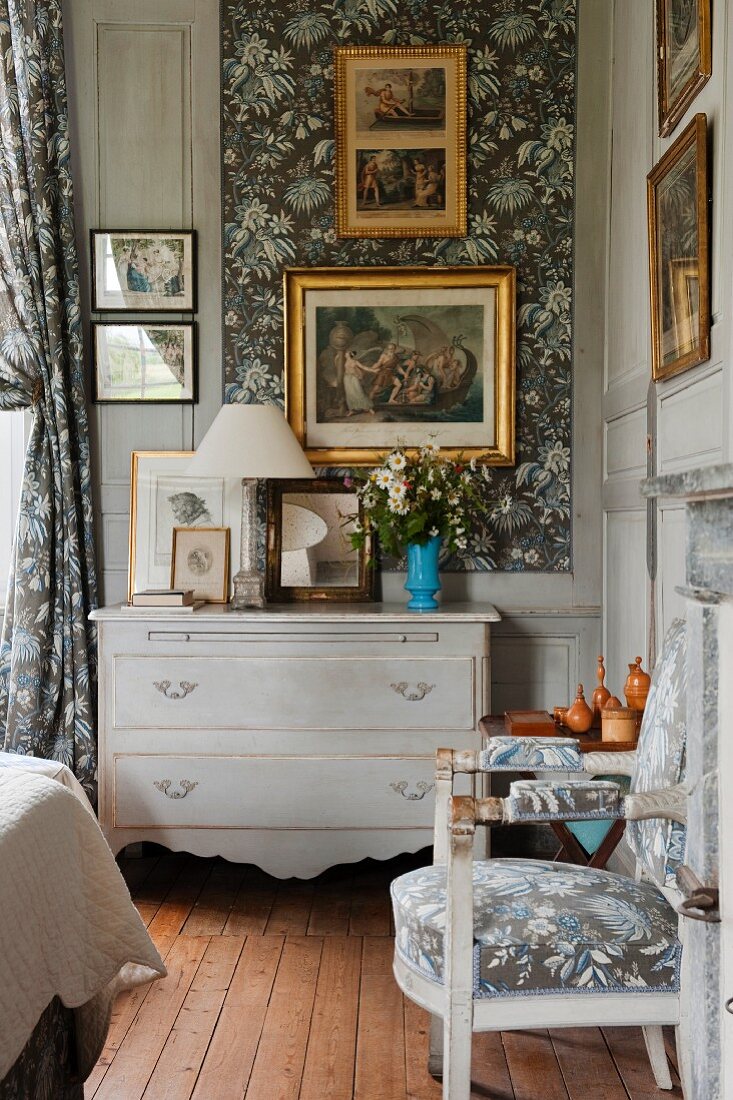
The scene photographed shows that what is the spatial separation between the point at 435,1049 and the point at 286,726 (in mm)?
1205

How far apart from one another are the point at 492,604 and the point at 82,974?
2.20 metres

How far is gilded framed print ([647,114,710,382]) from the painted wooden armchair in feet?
2.76

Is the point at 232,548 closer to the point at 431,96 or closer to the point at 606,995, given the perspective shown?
the point at 431,96

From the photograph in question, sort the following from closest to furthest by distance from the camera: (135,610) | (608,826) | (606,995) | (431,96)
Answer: (606,995) < (608,826) < (135,610) < (431,96)

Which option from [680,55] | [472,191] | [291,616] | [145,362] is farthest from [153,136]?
[680,55]

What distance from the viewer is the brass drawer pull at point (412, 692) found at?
131 inches

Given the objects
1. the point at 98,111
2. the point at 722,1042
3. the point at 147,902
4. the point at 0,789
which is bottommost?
the point at 147,902

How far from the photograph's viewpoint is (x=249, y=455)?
3424 millimetres

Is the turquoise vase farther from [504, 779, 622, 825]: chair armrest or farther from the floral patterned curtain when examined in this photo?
[504, 779, 622, 825]: chair armrest

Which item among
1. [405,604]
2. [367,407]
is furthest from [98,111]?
[405,604]

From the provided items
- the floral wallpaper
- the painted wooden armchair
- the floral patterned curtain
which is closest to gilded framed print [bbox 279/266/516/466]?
the floral wallpaper

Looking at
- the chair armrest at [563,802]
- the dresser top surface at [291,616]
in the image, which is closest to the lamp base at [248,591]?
the dresser top surface at [291,616]

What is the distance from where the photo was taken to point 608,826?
3035 mm

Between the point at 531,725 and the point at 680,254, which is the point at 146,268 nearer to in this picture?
the point at 680,254
